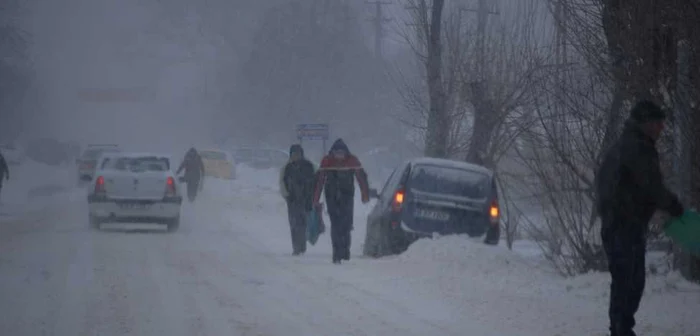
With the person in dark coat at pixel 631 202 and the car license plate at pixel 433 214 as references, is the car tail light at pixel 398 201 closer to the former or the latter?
the car license plate at pixel 433 214

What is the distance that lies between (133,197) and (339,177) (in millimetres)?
7374

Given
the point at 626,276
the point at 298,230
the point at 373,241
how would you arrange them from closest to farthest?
the point at 626,276 → the point at 373,241 → the point at 298,230

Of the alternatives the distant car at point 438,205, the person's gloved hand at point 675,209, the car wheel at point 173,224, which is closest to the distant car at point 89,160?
the car wheel at point 173,224

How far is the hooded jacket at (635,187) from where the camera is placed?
7562 mm

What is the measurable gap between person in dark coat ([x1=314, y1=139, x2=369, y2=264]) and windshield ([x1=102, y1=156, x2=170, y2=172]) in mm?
7543

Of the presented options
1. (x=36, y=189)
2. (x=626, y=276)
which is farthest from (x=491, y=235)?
(x=36, y=189)

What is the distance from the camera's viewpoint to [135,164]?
74.0 ft

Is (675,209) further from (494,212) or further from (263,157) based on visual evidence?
(263,157)

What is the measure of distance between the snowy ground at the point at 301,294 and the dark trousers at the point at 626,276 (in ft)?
4.22

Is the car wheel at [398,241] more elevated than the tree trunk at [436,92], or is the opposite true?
the tree trunk at [436,92]

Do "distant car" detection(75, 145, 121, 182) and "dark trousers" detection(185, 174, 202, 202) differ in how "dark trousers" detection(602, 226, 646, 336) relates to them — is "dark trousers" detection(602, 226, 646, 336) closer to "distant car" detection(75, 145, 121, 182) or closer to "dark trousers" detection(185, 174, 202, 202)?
"dark trousers" detection(185, 174, 202, 202)

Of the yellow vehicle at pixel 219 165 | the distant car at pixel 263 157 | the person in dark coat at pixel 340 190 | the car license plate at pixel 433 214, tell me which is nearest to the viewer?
the car license plate at pixel 433 214

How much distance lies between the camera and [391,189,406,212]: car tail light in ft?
50.2

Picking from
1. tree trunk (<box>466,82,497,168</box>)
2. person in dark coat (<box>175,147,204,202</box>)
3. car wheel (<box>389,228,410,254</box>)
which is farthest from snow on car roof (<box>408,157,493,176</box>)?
person in dark coat (<box>175,147,204,202</box>)
